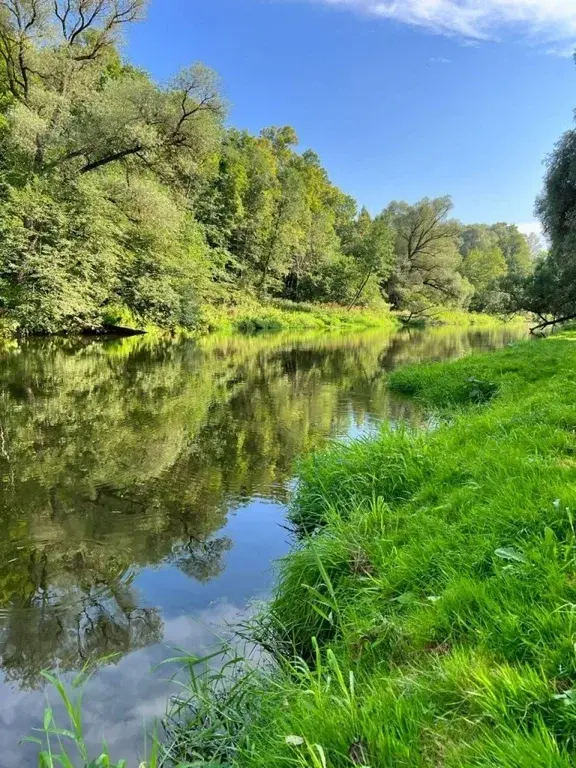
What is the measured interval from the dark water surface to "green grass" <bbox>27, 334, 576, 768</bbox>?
0.65 meters

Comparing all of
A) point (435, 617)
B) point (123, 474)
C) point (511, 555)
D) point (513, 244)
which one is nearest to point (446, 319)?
point (513, 244)

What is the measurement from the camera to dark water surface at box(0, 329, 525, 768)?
3.36 metres

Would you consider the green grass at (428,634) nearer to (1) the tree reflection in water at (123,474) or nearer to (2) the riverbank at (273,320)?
(1) the tree reflection in water at (123,474)

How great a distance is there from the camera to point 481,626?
8.02ft

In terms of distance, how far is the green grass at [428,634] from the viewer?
6.21 feet

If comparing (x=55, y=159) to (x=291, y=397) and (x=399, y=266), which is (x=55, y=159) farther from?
(x=399, y=266)

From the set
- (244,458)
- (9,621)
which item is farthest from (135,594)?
(244,458)

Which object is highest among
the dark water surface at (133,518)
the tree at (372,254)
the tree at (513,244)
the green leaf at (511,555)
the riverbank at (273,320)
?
the tree at (513,244)

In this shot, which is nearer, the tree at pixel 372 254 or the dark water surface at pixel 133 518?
the dark water surface at pixel 133 518

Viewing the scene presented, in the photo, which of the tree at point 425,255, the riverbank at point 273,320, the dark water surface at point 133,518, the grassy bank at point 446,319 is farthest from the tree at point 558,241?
the tree at point 425,255

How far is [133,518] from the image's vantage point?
5.59 meters

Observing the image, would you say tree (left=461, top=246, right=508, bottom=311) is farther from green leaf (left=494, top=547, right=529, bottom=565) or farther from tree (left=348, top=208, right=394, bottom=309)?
green leaf (left=494, top=547, right=529, bottom=565)

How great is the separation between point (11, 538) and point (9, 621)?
1486 mm

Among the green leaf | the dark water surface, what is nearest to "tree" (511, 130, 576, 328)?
the dark water surface
